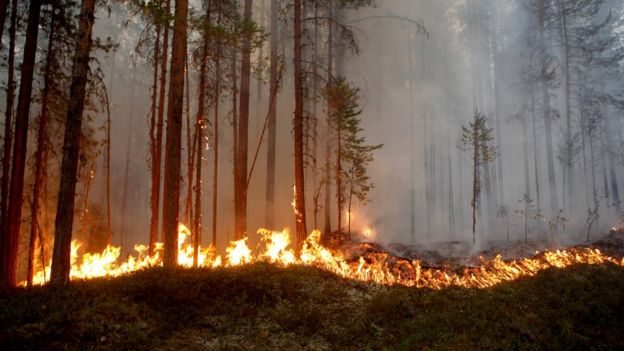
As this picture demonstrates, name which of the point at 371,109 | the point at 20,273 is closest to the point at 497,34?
the point at 371,109

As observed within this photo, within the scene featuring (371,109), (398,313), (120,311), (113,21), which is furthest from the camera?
(113,21)

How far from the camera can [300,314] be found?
787cm

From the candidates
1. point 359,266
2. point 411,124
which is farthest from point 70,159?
point 411,124

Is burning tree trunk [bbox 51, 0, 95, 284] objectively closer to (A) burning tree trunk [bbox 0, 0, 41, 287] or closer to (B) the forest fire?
(B) the forest fire

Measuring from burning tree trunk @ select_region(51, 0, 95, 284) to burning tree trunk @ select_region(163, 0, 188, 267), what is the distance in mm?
2408

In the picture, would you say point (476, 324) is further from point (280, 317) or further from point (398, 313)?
point (280, 317)

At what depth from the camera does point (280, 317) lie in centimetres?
767

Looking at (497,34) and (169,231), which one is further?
(497,34)

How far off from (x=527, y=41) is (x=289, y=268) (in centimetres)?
3453

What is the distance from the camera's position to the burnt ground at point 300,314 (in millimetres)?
6129

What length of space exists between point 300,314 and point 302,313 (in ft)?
0.27

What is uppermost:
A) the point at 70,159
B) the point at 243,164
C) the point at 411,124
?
the point at 411,124

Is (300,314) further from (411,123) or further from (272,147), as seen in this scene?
(411,123)

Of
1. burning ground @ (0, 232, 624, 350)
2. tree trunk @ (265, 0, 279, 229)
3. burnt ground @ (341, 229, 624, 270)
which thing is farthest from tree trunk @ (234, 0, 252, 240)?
burnt ground @ (341, 229, 624, 270)
